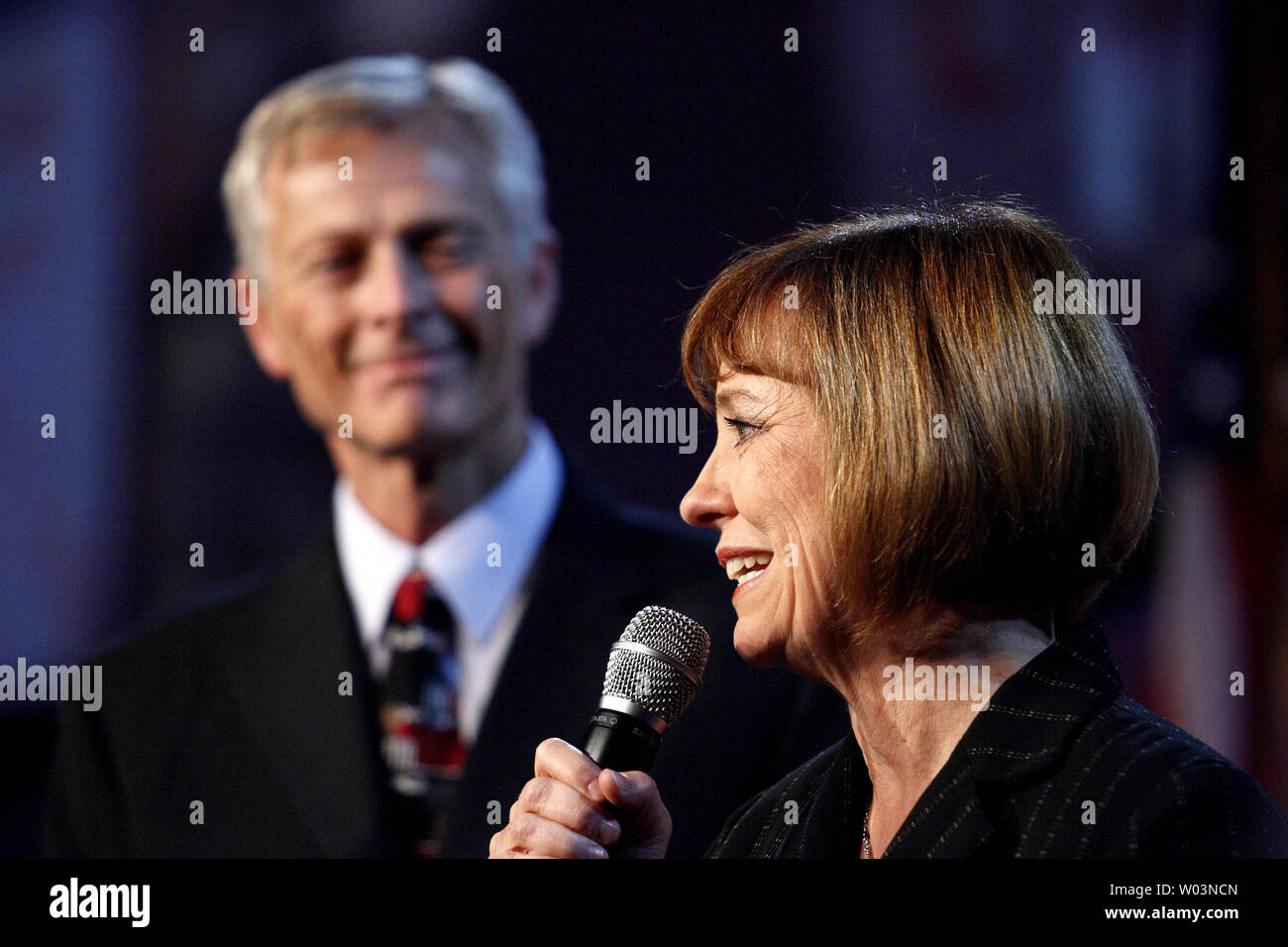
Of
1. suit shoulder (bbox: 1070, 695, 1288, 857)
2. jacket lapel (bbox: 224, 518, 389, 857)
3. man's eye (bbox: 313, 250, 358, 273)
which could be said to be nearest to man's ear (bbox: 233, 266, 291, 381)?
man's eye (bbox: 313, 250, 358, 273)

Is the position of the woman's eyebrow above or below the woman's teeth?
above

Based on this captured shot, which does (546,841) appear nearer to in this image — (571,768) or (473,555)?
(571,768)

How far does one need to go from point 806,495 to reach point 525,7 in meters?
1.12

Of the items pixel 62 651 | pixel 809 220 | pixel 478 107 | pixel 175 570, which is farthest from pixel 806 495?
pixel 62 651

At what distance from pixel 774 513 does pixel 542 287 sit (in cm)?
74

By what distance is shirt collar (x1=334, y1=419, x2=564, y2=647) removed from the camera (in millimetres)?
2256

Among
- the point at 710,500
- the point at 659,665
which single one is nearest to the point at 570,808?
the point at 659,665

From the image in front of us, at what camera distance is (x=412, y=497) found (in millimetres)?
2289

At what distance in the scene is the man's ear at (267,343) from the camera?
2.29m
